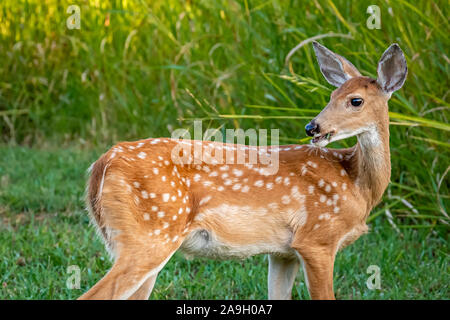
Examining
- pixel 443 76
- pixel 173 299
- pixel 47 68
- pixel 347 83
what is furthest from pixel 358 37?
pixel 47 68

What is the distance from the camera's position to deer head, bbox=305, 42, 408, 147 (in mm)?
3707

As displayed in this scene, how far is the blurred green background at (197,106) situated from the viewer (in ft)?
15.8

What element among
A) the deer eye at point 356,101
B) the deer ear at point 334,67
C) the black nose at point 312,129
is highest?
the deer ear at point 334,67

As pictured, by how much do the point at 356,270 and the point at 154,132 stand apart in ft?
9.62

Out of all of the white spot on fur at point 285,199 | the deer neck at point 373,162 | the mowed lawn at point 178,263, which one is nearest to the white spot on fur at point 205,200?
the white spot on fur at point 285,199

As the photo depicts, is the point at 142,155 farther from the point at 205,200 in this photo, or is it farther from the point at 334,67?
the point at 334,67

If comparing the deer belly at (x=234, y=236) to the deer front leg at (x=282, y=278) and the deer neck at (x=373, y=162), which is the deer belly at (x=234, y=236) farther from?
the deer neck at (x=373, y=162)

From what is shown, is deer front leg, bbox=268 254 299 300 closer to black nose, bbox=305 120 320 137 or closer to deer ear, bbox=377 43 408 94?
black nose, bbox=305 120 320 137

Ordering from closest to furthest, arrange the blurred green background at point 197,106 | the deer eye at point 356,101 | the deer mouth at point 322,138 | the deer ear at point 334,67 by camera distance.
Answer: the deer mouth at point 322,138
the deer eye at point 356,101
the deer ear at point 334,67
the blurred green background at point 197,106

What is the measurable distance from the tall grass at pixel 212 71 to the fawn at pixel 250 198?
0.78 metres

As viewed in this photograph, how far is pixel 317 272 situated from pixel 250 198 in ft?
1.61

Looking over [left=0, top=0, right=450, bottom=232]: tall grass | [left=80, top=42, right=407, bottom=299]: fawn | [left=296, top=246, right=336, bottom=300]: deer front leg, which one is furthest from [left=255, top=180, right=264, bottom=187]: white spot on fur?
[left=0, top=0, right=450, bottom=232]: tall grass

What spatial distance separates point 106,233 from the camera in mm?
3629

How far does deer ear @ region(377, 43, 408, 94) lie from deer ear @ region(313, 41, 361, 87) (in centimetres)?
27
